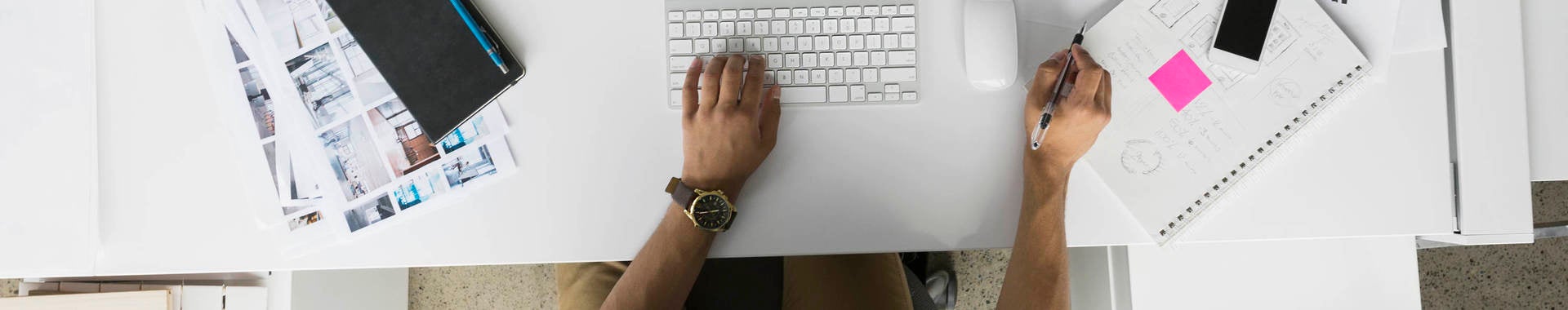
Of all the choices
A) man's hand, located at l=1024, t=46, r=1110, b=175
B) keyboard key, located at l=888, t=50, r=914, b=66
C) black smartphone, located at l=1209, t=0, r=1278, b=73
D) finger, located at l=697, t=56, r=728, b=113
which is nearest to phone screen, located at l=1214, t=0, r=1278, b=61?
black smartphone, located at l=1209, t=0, r=1278, b=73

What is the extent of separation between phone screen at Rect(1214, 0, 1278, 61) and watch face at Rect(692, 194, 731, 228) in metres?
0.56

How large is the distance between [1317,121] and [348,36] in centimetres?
107

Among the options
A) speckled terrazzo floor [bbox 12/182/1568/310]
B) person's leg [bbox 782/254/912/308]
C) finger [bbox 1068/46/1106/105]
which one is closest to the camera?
finger [bbox 1068/46/1106/105]

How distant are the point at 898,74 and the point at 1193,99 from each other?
12.7 inches

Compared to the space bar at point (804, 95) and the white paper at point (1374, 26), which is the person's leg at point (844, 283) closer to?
the space bar at point (804, 95)

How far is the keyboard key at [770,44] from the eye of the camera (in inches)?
33.6

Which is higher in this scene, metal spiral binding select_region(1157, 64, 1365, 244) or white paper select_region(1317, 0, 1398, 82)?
white paper select_region(1317, 0, 1398, 82)

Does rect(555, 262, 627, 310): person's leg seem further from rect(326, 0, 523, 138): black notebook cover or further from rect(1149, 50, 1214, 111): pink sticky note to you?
rect(1149, 50, 1214, 111): pink sticky note

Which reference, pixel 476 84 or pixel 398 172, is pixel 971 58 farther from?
pixel 398 172

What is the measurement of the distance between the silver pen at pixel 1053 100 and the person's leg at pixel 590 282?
605 mm

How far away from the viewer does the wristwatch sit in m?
0.83

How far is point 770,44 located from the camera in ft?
2.81

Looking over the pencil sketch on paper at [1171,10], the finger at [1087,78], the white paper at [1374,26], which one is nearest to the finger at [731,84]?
the finger at [1087,78]

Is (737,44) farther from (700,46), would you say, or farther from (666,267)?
(666,267)
